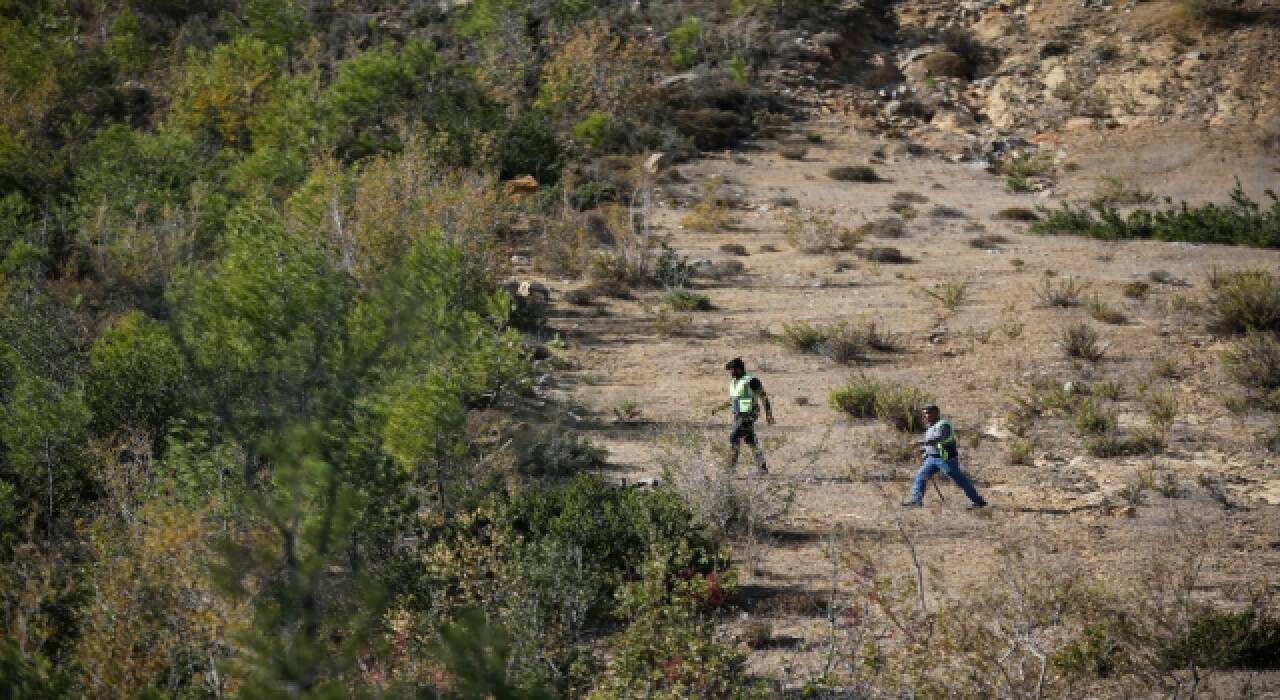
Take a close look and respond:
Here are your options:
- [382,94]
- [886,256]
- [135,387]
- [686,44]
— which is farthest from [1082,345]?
[686,44]

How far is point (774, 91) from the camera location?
121 ft

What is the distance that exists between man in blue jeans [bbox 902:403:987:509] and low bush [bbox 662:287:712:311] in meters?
8.85

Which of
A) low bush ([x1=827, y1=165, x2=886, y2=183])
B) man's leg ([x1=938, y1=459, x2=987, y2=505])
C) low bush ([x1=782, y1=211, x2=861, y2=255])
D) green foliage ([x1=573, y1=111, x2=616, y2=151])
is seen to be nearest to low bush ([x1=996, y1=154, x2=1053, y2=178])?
low bush ([x1=827, y1=165, x2=886, y2=183])

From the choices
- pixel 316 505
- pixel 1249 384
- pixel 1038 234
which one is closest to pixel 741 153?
pixel 1038 234

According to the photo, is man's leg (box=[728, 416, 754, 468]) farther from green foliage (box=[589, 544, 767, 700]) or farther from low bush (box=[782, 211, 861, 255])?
low bush (box=[782, 211, 861, 255])

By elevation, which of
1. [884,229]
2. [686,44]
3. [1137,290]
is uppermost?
[686,44]

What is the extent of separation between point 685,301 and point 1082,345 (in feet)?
A: 22.3

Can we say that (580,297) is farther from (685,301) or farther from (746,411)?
(746,411)

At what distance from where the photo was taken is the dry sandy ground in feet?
32.4

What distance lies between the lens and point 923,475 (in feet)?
36.2

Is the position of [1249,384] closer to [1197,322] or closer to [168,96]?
[1197,322]

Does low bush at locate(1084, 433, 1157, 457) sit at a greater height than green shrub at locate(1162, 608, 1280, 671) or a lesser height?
lesser

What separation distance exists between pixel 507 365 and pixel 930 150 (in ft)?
74.0

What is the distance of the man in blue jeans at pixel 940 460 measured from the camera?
1088 cm
